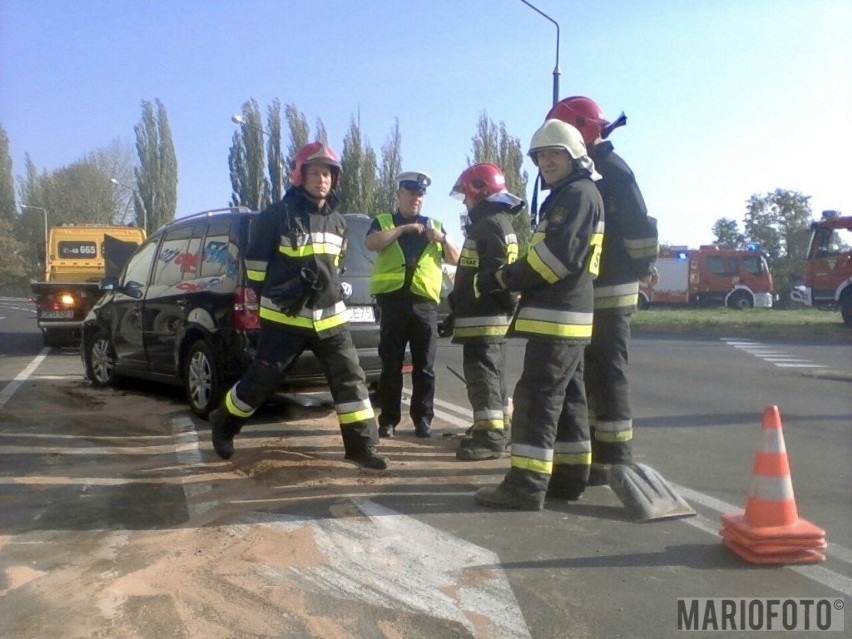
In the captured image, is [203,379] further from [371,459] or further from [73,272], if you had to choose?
[73,272]

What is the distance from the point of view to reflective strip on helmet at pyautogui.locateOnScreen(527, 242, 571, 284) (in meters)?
4.40

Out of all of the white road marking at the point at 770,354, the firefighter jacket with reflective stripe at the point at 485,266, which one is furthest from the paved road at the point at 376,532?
the white road marking at the point at 770,354

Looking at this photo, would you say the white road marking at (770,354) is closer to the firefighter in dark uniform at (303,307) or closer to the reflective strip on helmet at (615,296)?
the reflective strip on helmet at (615,296)

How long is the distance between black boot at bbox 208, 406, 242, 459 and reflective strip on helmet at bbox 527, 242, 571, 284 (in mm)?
2373

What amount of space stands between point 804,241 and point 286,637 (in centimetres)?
5778

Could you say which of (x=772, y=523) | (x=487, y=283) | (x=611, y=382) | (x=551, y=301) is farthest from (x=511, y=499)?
(x=772, y=523)

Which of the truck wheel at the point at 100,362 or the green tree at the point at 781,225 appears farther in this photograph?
the green tree at the point at 781,225

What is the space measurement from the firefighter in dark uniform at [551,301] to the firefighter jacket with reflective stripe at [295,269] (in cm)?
127

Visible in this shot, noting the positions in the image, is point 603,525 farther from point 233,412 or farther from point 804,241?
point 804,241

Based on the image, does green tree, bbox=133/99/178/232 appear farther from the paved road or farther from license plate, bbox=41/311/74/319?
the paved road

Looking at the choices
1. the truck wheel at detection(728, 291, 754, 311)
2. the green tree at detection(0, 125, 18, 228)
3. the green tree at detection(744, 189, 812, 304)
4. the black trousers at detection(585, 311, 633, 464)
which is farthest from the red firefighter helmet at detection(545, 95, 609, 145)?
the green tree at detection(0, 125, 18, 228)

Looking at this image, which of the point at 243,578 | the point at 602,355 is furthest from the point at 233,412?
the point at 602,355

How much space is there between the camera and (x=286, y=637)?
312 centimetres
